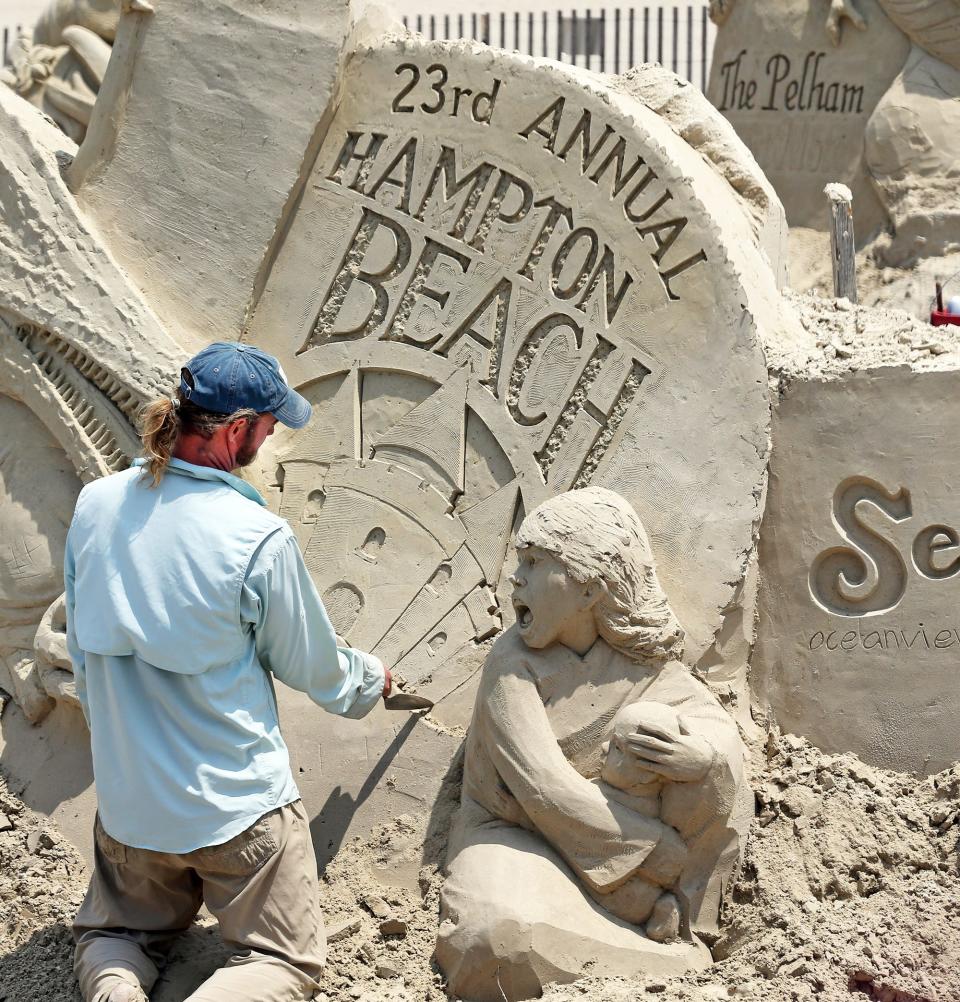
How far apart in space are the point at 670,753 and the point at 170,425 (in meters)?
1.37

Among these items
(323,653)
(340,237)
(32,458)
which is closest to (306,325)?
(340,237)

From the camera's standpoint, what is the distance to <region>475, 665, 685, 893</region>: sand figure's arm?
150 inches

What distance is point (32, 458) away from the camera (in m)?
4.80

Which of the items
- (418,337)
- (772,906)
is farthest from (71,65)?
(772,906)

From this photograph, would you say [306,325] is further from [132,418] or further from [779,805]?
[779,805]

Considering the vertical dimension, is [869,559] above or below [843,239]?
below

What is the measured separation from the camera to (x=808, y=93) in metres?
9.59

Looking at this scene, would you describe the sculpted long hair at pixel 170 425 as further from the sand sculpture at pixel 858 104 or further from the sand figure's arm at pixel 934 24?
the sand figure's arm at pixel 934 24

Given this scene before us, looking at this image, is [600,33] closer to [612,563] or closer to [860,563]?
[860,563]

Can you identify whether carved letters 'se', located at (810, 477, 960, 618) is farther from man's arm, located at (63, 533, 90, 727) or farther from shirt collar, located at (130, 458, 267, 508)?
man's arm, located at (63, 533, 90, 727)

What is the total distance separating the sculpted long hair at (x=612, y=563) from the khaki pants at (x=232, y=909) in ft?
2.88

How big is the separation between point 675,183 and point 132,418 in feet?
5.56

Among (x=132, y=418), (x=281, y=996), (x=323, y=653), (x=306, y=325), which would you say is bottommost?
(x=281, y=996)

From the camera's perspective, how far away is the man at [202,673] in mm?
3404
